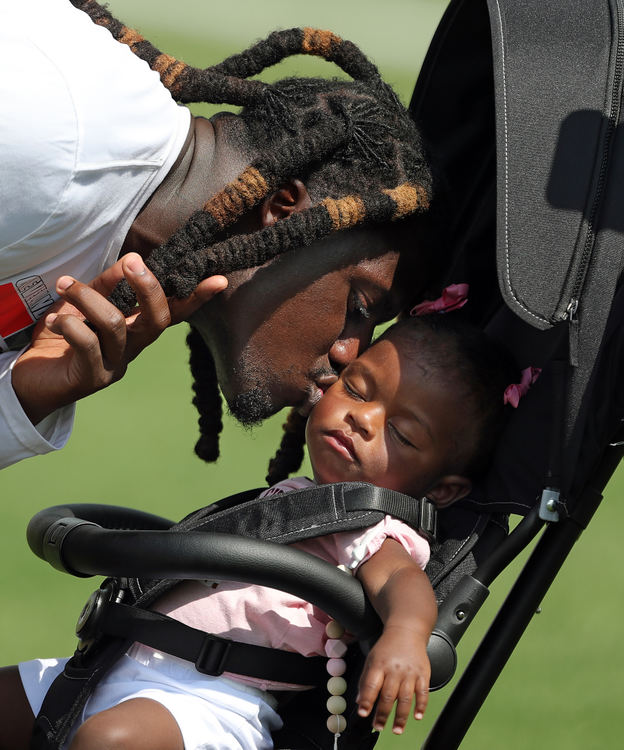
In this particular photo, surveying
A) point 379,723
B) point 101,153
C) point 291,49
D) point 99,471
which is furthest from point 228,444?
point 379,723

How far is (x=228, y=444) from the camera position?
13.2 feet

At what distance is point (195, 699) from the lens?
72.0 inches

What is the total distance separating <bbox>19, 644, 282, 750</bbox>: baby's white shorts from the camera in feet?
5.90

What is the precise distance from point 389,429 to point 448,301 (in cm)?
34

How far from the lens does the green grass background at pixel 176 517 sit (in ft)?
9.36

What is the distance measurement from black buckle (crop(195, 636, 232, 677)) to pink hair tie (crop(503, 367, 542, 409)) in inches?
26.7

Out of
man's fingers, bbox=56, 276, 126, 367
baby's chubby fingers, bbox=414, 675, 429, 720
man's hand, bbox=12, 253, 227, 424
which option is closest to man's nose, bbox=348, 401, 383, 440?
man's hand, bbox=12, 253, 227, 424

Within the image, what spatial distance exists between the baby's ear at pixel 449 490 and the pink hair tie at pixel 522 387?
0.61 feet

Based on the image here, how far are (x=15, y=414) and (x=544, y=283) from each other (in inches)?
36.8

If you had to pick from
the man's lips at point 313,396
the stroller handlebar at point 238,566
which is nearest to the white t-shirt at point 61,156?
the stroller handlebar at point 238,566

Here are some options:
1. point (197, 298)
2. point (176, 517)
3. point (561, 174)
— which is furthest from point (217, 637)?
point (176, 517)

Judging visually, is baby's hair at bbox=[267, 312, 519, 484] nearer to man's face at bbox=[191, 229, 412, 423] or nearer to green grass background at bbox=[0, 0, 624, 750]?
man's face at bbox=[191, 229, 412, 423]

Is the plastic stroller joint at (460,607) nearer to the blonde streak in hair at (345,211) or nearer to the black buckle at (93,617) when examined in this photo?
the black buckle at (93,617)

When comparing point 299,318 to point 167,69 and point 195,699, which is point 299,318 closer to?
point 167,69
